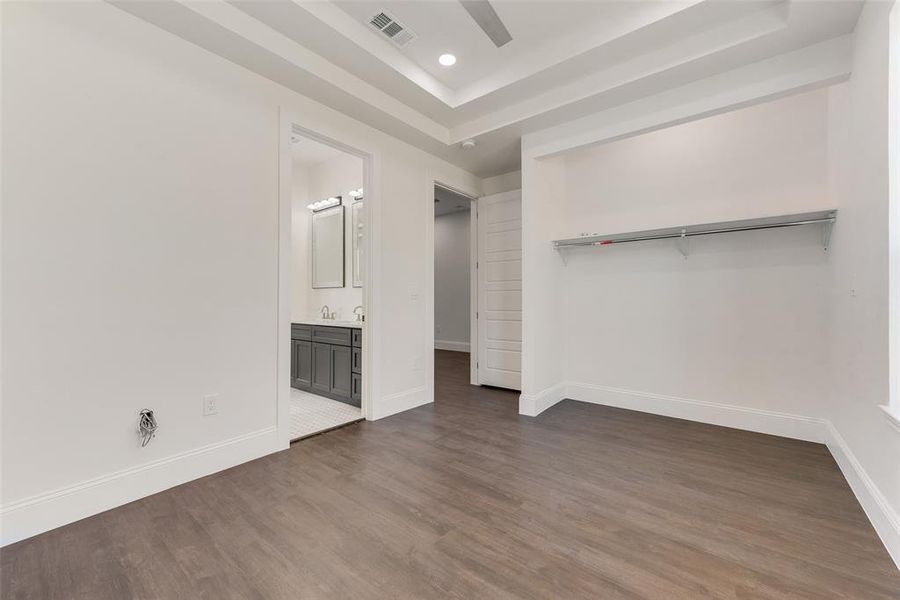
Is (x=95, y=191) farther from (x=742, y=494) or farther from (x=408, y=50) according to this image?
(x=742, y=494)

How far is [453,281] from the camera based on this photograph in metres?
8.13

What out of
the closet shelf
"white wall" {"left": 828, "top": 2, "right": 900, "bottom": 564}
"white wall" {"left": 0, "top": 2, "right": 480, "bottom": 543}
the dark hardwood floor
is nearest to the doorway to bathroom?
"white wall" {"left": 0, "top": 2, "right": 480, "bottom": 543}

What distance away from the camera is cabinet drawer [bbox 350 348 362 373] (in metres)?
3.77

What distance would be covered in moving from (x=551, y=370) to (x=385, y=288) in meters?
1.92

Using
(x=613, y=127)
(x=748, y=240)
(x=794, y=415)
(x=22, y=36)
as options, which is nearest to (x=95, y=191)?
(x=22, y=36)

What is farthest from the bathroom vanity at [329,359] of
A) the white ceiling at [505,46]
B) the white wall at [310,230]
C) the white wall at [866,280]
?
the white wall at [866,280]

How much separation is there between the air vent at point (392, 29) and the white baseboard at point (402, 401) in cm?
293

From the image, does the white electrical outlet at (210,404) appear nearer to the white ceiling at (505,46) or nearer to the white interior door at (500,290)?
the white ceiling at (505,46)

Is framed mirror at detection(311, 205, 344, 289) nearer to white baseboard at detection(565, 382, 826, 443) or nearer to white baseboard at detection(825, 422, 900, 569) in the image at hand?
white baseboard at detection(565, 382, 826, 443)

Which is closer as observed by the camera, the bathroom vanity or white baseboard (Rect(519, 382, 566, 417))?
white baseboard (Rect(519, 382, 566, 417))

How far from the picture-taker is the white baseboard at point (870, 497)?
1605mm

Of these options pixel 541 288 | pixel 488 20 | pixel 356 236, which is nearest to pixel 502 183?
pixel 541 288

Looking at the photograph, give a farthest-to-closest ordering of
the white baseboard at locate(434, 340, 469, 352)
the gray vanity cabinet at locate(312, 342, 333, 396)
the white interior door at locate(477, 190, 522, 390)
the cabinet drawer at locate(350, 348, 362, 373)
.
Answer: the white baseboard at locate(434, 340, 469, 352) < the white interior door at locate(477, 190, 522, 390) < the gray vanity cabinet at locate(312, 342, 333, 396) < the cabinet drawer at locate(350, 348, 362, 373)

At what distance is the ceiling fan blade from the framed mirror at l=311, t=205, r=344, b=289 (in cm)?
299
